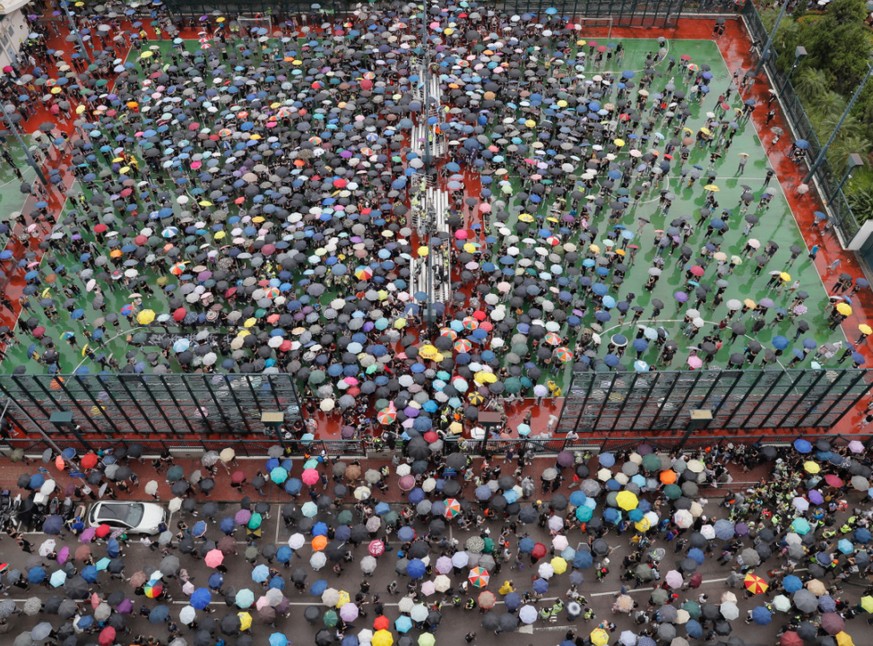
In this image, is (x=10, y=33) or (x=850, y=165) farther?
(x=10, y=33)

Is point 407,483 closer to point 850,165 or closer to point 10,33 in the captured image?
point 850,165

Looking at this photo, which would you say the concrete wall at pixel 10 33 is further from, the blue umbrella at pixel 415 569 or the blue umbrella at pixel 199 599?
the blue umbrella at pixel 415 569

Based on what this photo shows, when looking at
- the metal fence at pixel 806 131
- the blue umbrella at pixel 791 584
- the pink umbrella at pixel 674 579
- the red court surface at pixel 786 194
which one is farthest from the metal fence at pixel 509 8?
the blue umbrella at pixel 791 584

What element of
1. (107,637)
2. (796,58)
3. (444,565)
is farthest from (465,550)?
(796,58)

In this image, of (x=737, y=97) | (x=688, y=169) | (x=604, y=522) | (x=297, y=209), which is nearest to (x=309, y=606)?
(x=604, y=522)

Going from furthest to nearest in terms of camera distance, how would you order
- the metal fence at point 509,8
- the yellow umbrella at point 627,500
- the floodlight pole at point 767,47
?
the metal fence at point 509,8 < the floodlight pole at point 767,47 < the yellow umbrella at point 627,500

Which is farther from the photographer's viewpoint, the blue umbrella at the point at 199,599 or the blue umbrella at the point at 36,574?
the blue umbrella at the point at 36,574
